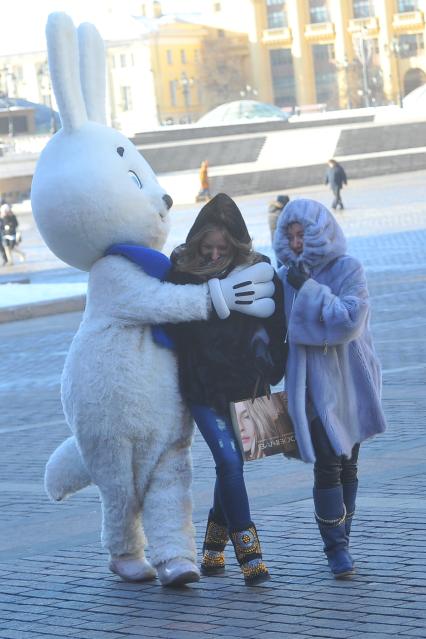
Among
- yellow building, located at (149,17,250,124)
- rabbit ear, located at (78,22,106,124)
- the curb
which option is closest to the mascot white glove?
rabbit ear, located at (78,22,106,124)

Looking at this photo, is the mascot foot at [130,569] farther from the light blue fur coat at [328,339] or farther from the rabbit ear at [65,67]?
the rabbit ear at [65,67]

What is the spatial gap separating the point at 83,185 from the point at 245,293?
29.7 inches

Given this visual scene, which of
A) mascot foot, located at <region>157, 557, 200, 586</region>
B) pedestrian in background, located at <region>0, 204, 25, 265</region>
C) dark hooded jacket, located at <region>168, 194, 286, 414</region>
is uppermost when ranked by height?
dark hooded jacket, located at <region>168, 194, 286, 414</region>

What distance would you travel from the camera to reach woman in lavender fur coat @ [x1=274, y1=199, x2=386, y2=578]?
5043 millimetres

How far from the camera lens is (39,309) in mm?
17547

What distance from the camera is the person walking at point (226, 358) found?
5121 millimetres

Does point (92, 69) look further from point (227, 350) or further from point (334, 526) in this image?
point (334, 526)

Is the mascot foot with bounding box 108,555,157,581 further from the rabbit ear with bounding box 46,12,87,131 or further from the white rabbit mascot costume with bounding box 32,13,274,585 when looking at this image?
the rabbit ear with bounding box 46,12,87,131

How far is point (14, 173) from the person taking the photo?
5181 centimetres

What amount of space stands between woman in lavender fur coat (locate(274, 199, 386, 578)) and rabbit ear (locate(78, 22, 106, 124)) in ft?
3.39

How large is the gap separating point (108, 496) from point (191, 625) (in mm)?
741

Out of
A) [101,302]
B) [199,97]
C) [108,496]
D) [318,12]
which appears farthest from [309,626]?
[199,97]

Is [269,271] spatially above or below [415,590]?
above

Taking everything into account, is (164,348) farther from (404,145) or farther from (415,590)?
(404,145)
